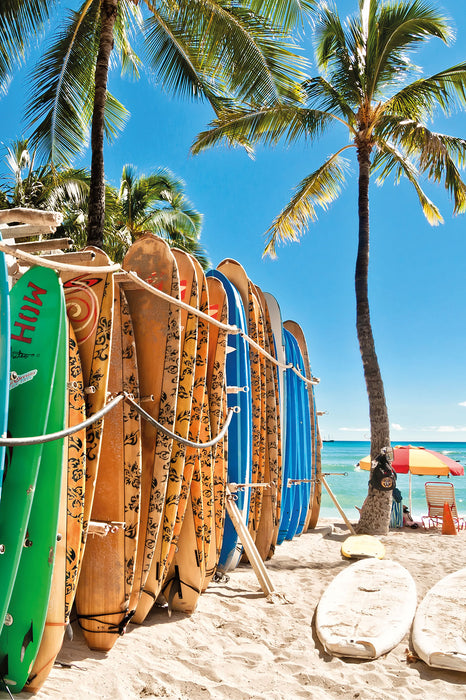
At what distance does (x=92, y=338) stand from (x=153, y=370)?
59 centimetres

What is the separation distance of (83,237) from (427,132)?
921 cm

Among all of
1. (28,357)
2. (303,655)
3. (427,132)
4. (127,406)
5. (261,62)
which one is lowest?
(303,655)

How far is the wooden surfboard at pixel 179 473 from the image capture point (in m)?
2.82

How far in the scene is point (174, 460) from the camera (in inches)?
118

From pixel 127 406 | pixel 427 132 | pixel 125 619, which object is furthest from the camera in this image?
pixel 427 132

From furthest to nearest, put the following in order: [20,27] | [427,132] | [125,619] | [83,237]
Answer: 1. [83,237]
2. [427,132]
3. [20,27]
4. [125,619]

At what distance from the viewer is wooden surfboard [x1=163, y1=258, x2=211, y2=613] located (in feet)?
10.2

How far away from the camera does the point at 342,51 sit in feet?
25.7

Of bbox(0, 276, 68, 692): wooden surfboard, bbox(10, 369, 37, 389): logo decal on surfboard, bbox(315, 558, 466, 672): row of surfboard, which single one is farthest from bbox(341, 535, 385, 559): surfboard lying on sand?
bbox(10, 369, 37, 389): logo decal on surfboard

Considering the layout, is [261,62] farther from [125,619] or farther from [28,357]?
[125,619]

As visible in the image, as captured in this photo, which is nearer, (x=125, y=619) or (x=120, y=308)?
(x=125, y=619)

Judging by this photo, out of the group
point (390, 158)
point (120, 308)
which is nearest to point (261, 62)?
point (390, 158)

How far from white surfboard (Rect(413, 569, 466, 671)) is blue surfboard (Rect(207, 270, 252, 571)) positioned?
1.39 metres

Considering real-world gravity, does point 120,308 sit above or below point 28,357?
above
